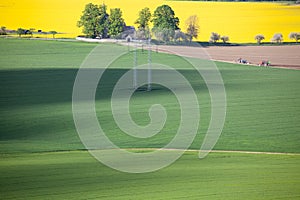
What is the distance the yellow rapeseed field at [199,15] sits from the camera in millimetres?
80562

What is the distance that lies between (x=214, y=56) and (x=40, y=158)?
4177 cm

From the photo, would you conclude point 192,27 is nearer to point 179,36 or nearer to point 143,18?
point 179,36

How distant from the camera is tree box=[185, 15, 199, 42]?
259ft

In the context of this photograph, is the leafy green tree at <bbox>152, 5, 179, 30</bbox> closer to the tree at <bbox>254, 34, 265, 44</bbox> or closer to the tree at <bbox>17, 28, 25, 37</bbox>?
the tree at <bbox>254, 34, 265, 44</bbox>

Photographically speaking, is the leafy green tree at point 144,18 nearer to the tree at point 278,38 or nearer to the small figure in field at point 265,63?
the tree at point 278,38

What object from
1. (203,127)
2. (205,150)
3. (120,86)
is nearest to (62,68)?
(120,86)

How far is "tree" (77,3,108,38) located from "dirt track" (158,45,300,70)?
55.9ft

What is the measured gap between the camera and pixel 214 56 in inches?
2437

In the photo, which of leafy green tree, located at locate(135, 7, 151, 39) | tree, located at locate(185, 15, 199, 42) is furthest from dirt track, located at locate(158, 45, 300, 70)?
leafy green tree, located at locate(135, 7, 151, 39)

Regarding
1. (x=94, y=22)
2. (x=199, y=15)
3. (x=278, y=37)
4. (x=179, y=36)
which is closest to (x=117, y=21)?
(x=94, y=22)

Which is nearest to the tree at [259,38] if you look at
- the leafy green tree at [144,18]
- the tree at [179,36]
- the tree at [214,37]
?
the tree at [214,37]

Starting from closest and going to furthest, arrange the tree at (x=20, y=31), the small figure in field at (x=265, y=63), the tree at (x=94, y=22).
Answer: the small figure in field at (x=265, y=63) → the tree at (x=20, y=31) → the tree at (x=94, y=22)

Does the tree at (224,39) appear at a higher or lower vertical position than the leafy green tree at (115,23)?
lower

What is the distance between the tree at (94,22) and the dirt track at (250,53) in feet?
55.9
